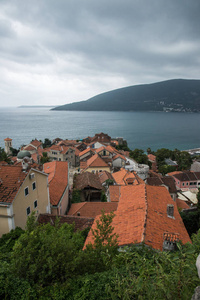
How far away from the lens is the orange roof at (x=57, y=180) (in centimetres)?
2089

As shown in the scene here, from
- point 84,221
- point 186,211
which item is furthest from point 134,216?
point 186,211

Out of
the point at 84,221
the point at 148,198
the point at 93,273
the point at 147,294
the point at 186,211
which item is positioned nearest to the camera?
the point at 147,294

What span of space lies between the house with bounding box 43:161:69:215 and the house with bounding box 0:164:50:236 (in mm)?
2308

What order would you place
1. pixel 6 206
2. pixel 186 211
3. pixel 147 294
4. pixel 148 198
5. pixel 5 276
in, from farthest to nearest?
pixel 186 211
pixel 148 198
pixel 6 206
pixel 5 276
pixel 147 294

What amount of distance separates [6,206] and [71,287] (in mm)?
8587

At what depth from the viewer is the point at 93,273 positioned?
7.24 meters

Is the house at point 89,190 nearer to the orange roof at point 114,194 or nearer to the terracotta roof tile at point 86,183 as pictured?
the terracotta roof tile at point 86,183

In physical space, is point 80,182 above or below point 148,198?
below

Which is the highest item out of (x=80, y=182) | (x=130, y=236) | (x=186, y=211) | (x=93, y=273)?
(x=93, y=273)

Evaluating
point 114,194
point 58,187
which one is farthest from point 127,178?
point 58,187

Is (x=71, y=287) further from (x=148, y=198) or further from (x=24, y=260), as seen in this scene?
(x=148, y=198)

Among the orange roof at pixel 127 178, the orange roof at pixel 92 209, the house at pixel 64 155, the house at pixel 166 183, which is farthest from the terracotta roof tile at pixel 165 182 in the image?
the house at pixel 64 155

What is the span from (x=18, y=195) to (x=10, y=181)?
4.30ft

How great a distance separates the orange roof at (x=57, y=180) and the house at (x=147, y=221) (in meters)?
7.56
